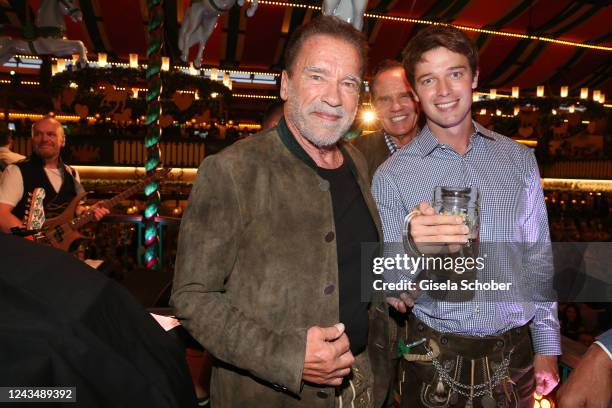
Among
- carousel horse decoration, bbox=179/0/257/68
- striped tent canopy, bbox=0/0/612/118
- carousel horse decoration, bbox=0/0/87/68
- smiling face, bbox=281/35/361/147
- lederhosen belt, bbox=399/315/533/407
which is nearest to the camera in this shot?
smiling face, bbox=281/35/361/147

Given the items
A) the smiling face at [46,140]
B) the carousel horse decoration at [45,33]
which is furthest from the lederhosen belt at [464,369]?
the carousel horse decoration at [45,33]

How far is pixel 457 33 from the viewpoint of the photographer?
74.2 inches

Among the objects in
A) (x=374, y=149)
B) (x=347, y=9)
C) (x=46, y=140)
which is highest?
(x=347, y=9)

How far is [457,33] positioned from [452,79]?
18cm

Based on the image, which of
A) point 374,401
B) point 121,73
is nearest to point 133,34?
point 121,73

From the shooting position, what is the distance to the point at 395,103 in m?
2.87

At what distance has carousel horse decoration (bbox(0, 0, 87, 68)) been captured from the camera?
5.09 meters

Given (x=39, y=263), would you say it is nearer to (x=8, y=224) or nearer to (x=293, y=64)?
(x=293, y=64)

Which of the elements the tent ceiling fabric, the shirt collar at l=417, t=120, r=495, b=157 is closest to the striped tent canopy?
the tent ceiling fabric

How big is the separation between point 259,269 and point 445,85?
3.06 feet

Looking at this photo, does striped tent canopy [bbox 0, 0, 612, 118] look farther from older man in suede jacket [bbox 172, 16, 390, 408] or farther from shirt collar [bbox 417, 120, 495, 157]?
Result: older man in suede jacket [bbox 172, 16, 390, 408]

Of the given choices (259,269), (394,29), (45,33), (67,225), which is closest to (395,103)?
(259,269)

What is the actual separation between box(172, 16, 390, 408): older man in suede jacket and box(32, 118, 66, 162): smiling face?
384 centimetres

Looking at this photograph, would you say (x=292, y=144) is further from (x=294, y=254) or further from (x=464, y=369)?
(x=464, y=369)
